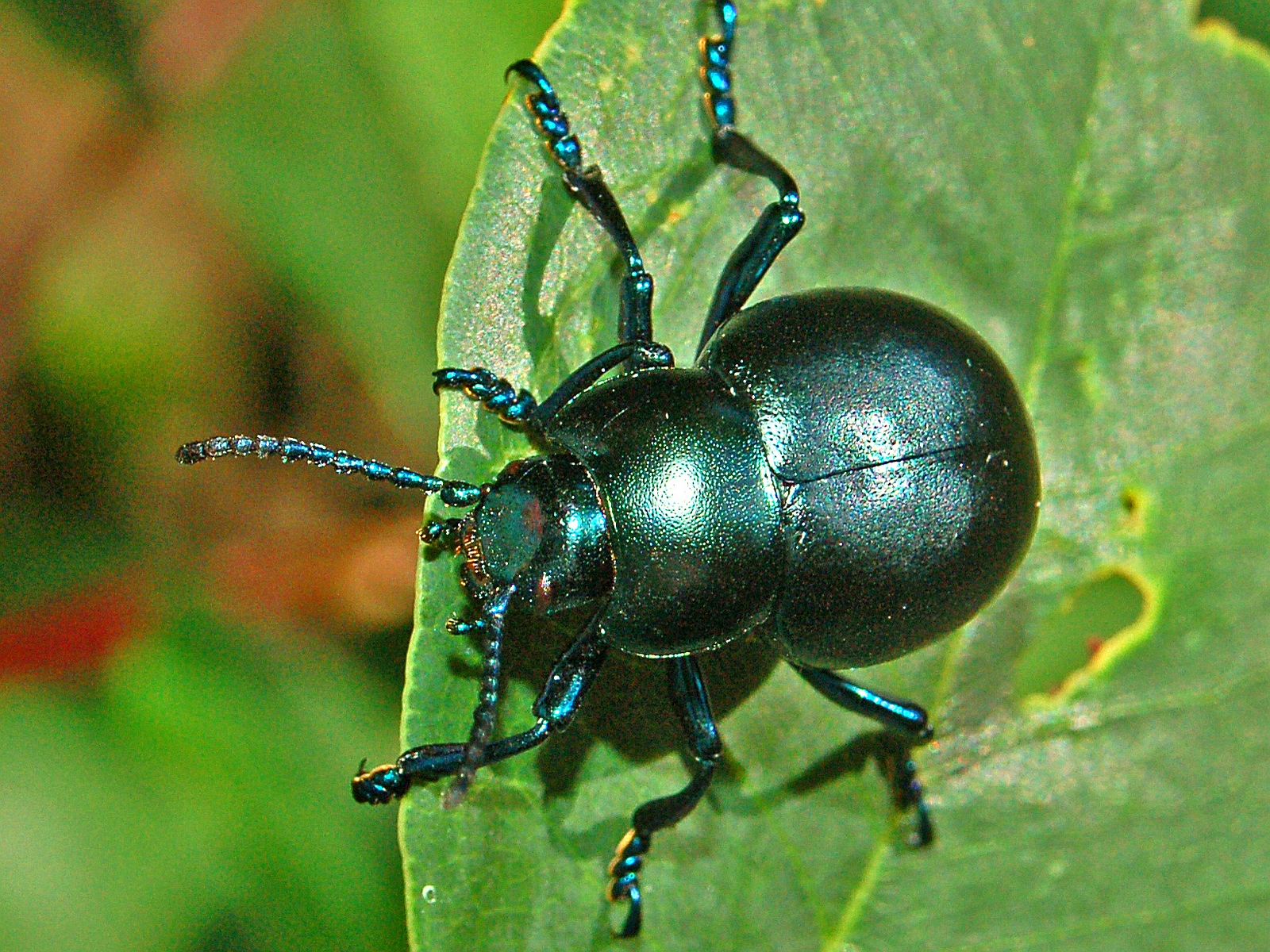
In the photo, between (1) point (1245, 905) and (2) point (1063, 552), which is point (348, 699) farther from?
(1) point (1245, 905)

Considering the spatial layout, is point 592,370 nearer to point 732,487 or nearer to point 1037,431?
point 732,487

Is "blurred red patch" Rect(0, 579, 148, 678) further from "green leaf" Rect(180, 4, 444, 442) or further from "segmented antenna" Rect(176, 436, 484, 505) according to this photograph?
"segmented antenna" Rect(176, 436, 484, 505)

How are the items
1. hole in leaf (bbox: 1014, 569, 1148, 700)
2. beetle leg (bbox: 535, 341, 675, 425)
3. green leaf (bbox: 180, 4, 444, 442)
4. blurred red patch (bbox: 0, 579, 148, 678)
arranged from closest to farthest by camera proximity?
beetle leg (bbox: 535, 341, 675, 425), hole in leaf (bbox: 1014, 569, 1148, 700), blurred red patch (bbox: 0, 579, 148, 678), green leaf (bbox: 180, 4, 444, 442)

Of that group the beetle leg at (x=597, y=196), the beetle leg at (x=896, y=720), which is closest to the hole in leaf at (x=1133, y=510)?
the beetle leg at (x=896, y=720)

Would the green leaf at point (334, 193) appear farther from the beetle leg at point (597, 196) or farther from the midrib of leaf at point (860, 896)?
the midrib of leaf at point (860, 896)

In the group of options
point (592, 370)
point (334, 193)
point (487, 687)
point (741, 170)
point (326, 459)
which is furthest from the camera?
point (334, 193)

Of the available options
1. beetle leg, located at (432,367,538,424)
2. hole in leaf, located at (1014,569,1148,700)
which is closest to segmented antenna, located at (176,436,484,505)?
beetle leg, located at (432,367,538,424)

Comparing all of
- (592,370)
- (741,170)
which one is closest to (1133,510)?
(741,170)
